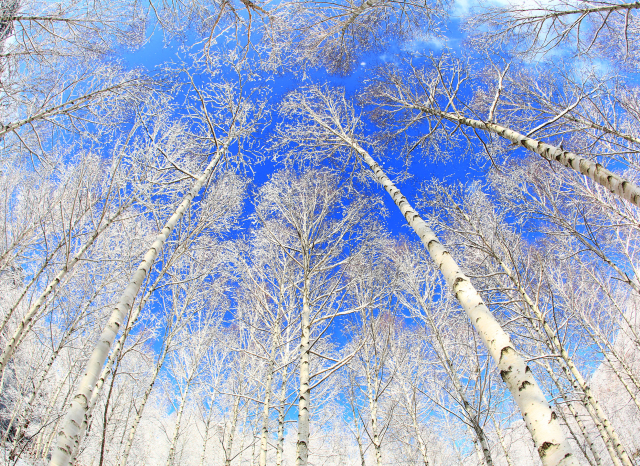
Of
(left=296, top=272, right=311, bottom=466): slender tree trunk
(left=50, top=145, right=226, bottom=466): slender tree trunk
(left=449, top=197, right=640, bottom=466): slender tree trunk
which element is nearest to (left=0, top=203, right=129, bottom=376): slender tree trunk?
(left=50, top=145, right=226, bottom=466): slender tree trunk

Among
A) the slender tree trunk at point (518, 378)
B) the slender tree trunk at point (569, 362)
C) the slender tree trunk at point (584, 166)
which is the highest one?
the slender tree trunk at point (584, 166)

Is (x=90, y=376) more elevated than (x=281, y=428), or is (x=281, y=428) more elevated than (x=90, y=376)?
(x=281, y=428)

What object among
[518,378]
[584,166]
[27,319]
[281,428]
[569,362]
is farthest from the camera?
[281,428]

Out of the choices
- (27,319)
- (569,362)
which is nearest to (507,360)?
(569,362)

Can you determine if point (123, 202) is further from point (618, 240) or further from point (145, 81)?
point (618, 240)

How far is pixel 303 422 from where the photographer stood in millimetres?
2752

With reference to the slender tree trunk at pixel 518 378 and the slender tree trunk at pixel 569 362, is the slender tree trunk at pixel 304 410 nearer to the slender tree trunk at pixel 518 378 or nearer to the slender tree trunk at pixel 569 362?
the slender tree trunk at pixel 518 378

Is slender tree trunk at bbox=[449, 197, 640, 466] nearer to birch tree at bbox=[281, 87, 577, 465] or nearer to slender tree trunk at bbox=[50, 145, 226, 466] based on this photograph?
birch tree at bbox=[281, 87, 577, 465]

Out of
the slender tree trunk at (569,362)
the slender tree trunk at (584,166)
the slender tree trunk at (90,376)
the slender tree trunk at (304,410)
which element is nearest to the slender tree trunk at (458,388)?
the slender tree trunk at (569,362)

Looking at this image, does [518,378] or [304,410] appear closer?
[518,378]

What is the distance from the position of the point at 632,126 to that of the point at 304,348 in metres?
9.16

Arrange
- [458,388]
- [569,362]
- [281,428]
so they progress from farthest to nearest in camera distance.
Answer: [281,428] → [569,362] → [458,388]

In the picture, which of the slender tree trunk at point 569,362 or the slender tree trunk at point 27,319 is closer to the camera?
the slender tree trunk at point 27,319

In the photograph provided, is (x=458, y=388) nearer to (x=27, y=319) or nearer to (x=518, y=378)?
(x=518, y=378)
